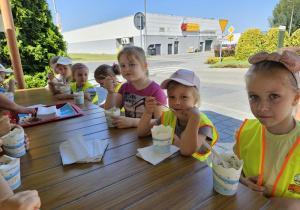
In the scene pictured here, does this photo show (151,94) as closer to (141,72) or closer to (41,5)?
(141,72)

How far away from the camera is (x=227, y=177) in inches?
31.1

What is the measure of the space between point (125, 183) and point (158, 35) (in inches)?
1259

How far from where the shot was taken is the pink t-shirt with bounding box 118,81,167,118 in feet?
6.54

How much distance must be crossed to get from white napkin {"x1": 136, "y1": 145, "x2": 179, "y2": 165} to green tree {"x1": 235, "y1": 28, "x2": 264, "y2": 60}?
556 inches

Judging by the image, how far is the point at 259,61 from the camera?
1.12 metres

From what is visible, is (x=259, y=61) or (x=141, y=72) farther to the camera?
(x=141, y=72)

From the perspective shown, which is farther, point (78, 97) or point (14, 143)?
point (78, 97)

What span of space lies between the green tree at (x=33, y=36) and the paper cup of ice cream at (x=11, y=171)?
6.16 metres

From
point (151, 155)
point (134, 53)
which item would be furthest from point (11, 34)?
point (151, 155)

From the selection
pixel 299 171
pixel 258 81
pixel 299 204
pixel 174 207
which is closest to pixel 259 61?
pixel 258 81

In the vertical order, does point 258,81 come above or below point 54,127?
above

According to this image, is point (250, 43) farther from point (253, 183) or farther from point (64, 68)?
point (253, 183)

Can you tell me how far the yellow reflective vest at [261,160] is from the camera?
1010 millimetres

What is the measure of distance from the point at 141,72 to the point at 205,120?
3.15ft
